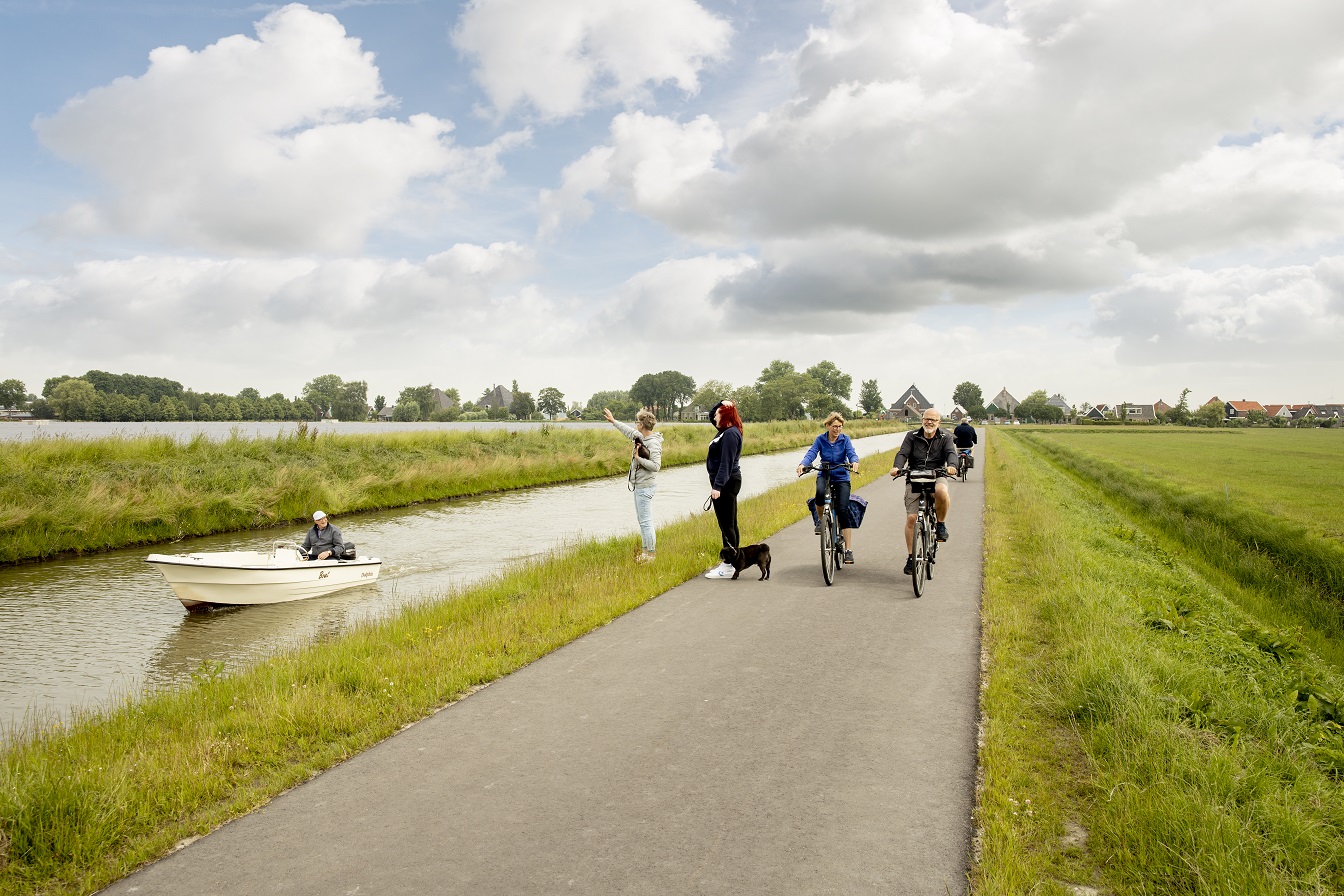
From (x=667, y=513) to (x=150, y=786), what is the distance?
56.0 feet

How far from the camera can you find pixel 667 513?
68.6 feet

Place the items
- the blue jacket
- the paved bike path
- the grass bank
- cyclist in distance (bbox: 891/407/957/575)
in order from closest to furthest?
1. the paved bike path
2. cyclist in distance (bbox: 891/407/957/575)
3. the blue jacket
4. the grass bank

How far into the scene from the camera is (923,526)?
9.08 m

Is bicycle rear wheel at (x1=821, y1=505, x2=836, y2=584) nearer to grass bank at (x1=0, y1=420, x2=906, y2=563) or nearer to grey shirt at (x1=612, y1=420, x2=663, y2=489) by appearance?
grey shirt at (x1=612, y1=420, x2=663, y2=489)

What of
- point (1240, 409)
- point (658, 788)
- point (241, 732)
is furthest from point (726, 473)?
point (1240, 409)

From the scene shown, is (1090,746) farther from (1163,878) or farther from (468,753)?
(468,753)

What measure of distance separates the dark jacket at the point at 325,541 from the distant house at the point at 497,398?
13406cm

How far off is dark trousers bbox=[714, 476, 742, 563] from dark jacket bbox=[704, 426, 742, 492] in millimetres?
119

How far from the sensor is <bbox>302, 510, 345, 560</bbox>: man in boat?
13.2 metres

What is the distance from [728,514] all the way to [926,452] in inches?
101

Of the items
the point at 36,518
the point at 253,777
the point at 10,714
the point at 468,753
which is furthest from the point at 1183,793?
the point at 36,518

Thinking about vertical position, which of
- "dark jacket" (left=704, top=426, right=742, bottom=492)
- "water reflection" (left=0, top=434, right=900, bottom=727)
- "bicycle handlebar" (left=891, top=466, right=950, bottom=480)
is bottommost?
"water reflection" (left=0, top=434, right=900, bottom=727)

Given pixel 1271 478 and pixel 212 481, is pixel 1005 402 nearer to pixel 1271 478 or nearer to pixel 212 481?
pixel 1271 478

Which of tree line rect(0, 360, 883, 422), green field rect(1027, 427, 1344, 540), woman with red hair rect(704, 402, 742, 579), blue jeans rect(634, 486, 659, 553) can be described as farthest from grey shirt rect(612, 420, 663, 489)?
tree line rect(0, 360, 883, 422)
